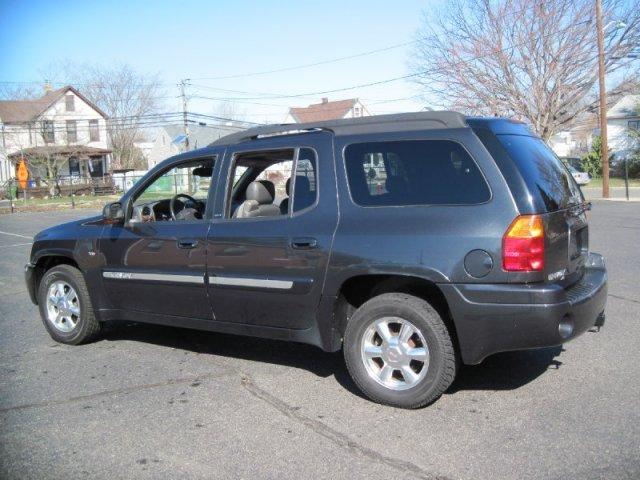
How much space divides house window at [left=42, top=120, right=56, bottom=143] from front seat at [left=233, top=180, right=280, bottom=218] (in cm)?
4594

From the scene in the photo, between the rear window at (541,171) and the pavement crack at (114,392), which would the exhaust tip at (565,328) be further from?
the pavement crack at (114,392)

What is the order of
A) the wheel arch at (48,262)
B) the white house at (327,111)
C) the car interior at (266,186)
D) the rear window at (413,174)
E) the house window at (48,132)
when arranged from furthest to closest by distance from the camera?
the white house at (327,111), the house window at (48,132), the wheel arch at (48,262), the car interior at (266,186), the rear window at (413,174)

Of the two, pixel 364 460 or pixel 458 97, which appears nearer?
pixel 364 460

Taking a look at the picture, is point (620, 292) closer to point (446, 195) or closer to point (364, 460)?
point (446, 195)

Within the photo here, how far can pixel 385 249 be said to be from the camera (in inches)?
163

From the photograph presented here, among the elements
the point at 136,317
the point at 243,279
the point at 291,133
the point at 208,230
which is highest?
the point at 291,133

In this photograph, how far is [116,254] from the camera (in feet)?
18.2

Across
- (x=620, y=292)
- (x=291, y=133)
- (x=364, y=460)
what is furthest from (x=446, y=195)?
(x=620, y=292)

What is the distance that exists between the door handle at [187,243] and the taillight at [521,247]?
2.35m

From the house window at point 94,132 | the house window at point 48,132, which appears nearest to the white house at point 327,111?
the house window at point 94,132

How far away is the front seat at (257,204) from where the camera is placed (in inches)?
196

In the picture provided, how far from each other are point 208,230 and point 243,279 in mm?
521

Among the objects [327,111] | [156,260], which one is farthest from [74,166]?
[156,260]

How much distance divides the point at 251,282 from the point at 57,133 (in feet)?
163
